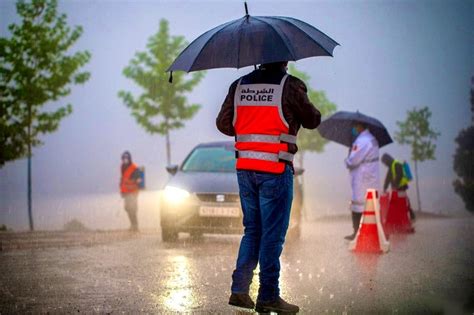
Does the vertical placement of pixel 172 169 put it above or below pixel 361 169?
above

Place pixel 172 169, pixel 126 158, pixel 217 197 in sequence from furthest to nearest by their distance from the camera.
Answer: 1. pixel 126 158
2. pixel 172 169
3. pixel 217 197

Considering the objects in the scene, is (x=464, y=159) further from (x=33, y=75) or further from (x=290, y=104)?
(x=290, y=104)

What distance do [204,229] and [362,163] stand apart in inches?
103

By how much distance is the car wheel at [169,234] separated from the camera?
1212 centimetres

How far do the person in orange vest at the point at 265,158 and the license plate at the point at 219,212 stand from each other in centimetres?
595

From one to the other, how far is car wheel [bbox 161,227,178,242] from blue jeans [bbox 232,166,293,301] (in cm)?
664

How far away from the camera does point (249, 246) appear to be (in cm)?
553

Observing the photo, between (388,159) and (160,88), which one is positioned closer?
(388,159)

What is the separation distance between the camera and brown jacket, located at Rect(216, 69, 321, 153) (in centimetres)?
530

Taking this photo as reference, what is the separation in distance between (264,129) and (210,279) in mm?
2553

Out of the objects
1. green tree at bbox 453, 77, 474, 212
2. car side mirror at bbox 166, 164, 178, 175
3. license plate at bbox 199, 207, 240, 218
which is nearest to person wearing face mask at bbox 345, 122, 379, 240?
license plate at bbox 199, 207, 240, 218

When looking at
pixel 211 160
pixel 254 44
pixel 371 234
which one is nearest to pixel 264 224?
pixel 254 44

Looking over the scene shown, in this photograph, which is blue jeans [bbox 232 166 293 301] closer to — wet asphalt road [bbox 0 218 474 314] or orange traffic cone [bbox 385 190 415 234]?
wet asphalt road [bbox 0 218 474 314]

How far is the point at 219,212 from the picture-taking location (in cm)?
1154
